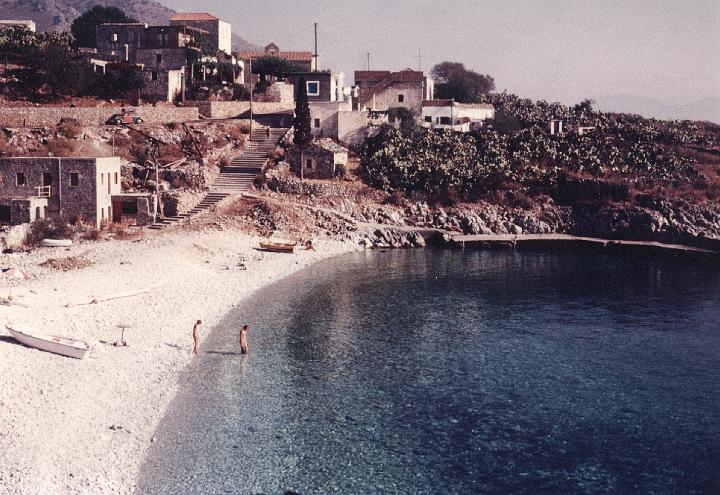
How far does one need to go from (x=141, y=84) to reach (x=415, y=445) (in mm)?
68639

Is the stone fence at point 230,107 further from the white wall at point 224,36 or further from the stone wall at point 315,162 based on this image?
the white wall at point 224,36

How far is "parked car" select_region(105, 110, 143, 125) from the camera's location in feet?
248

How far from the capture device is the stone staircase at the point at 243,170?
222 ft

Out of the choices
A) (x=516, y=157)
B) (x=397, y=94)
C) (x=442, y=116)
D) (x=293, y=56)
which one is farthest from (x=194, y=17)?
(x=516, y=157)

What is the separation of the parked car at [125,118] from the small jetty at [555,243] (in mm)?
34585

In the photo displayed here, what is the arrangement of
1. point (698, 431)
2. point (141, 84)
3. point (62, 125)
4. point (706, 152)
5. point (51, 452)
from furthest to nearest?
point (706, 152), point (141, 84), point (62, 125), point (698, 431), point (51, 452)

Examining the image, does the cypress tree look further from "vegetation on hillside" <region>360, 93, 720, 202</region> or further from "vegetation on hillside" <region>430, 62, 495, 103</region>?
"vegetation on hillside" <region>430, 62, 495, 103</region>

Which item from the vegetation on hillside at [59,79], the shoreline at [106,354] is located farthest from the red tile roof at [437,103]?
the shoreline at [106,354]

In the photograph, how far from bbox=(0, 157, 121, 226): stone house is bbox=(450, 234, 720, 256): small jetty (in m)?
32.9

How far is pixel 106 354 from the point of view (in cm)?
3203

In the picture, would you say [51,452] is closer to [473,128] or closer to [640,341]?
[640,341]

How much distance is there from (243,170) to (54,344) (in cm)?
4528

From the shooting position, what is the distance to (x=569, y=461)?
82.6ft

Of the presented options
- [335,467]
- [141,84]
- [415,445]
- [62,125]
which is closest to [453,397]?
[415,445]
